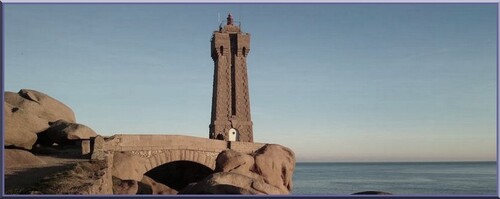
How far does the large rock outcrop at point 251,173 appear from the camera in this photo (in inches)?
608

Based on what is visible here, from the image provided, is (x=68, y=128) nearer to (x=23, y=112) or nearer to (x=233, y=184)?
(x=23, y=112)

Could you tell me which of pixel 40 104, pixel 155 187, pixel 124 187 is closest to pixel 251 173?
pixel 155 187

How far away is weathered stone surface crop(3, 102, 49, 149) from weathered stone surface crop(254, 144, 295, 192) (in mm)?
9035

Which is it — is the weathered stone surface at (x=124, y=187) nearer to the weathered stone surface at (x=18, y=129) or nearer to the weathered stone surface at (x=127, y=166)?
the weathered stone surface at (x=127, y=166)

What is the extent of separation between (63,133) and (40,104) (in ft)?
10.3

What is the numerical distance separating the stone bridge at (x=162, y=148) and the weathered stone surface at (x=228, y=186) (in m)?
3.63

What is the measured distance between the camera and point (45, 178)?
12.8 meters

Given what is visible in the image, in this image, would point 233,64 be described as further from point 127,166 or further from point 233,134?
point 127,166

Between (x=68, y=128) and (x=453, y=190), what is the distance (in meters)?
33.2

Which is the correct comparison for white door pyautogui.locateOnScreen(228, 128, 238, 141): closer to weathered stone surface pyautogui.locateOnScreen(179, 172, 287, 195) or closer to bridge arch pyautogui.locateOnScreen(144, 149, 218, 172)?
bridge arch pyautogui.locateOnScreen(144, 149, 218, 172)

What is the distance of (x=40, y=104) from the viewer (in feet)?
77.1

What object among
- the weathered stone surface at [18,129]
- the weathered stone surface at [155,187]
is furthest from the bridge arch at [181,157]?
the weathered stone surface at [18,129]

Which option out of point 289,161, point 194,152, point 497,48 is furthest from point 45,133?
point 497,48

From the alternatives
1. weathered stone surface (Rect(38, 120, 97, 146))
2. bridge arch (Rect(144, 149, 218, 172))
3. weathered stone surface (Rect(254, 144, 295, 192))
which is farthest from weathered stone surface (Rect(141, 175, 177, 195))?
weathered stone surface (Rect(254, 144, 295, 192))
